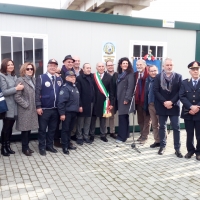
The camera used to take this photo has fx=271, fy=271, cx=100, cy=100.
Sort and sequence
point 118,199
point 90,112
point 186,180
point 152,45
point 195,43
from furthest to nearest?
point 195,43 < point 152,45 < point 90,112 < point 186,180 < point 118,199

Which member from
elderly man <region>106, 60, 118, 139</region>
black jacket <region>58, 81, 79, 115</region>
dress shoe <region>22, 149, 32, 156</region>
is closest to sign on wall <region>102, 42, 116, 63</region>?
elderly man <region>106, 60, 118, 139</region>

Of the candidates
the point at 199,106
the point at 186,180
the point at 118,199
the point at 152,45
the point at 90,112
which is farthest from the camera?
the point at 152,45

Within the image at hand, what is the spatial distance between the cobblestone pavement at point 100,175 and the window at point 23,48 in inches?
71.4

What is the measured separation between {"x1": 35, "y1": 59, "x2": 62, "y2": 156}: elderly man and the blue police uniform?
0.39 ft

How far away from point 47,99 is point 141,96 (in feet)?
6.67

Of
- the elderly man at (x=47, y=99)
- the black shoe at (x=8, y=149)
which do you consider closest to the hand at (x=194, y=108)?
the elderly man at (x=47, y=99)

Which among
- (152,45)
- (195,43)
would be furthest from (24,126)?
(195,43)

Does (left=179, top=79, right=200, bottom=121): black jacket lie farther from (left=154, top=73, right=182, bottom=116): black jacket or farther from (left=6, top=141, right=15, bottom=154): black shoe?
(left=6, top=141, right=15, bottom=154): black shoe

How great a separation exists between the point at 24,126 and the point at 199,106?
313cm

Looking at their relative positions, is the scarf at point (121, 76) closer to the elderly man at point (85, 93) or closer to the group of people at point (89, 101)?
the group of people at point (89, 101)

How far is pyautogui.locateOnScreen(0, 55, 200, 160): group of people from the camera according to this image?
4852 mm

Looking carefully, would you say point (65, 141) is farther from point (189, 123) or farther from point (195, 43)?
point (195, 43)

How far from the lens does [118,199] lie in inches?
137

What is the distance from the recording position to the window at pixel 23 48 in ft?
18.2
